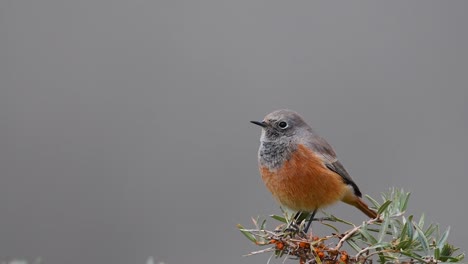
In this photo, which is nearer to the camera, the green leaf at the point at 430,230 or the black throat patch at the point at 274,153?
the green leaf at the point at 430,230

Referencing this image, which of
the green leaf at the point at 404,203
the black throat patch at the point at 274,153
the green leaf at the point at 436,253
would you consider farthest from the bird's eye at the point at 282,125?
the green leaf at the point at 436,253

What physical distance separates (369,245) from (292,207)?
1854mm

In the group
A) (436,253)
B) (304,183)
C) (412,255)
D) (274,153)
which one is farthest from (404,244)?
(274,153)

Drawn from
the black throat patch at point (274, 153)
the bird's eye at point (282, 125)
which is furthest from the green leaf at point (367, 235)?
the bird's eye at point (282, 125)

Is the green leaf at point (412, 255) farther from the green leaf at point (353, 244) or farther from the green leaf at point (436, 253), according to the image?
the green leaf at point (353, 244)

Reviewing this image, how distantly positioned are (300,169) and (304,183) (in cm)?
15

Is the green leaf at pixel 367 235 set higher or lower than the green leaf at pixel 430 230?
lower

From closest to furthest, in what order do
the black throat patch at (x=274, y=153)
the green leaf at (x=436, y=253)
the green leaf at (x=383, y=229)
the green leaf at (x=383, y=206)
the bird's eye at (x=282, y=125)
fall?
1. the green leaf at (x=436, y=253)
2. the green leaf at (x=383, y=229)
3. the green leaf at (x=383, y=206)
4. the black throat patch at (x=274, y=153)
5. the bird's eye at (x=282, y=125)

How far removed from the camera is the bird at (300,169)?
4285 millimetres

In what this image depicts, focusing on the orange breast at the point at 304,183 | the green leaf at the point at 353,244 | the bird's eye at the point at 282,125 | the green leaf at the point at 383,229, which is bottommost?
the orange breast at the point at 304,183

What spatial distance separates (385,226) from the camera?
7.92 ft

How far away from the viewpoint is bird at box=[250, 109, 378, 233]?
429 centimetres

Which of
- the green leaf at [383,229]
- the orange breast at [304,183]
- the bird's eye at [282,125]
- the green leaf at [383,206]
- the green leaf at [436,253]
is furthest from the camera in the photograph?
the bird's eye at [282,125]

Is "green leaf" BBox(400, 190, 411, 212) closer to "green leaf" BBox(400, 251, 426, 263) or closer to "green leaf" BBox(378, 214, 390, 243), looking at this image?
"green leaf" BBox(378, 214, 390, 243)
